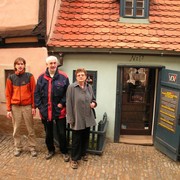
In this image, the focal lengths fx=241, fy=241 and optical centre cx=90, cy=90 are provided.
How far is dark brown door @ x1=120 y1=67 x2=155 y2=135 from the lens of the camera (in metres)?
6.72

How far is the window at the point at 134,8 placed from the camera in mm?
6424

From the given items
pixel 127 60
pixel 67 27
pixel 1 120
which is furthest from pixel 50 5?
pixel 1 120

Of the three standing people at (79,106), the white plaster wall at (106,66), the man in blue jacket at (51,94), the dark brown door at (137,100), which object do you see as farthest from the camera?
the dark brown door at (137,100)

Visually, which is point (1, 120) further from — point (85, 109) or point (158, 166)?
point (158, 166)

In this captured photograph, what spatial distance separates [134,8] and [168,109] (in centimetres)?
282

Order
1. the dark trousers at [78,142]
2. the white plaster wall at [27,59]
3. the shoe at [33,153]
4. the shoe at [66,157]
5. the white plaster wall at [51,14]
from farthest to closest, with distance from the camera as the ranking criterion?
1. the white plaster wall at [27,59]
2. the white plaster wall at [51,14]
3. the shoe at [33,153]
4. the shoe at [66,157]
5. the dark trousers at [78,142]

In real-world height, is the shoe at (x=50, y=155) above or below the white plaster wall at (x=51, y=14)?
below

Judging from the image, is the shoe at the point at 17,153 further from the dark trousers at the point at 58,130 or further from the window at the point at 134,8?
the window at the point at 134,8

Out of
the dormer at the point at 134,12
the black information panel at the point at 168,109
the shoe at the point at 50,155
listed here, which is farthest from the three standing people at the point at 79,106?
the dormer at the point at 134,12

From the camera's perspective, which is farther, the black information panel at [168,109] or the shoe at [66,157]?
the black information panel at [168,109]

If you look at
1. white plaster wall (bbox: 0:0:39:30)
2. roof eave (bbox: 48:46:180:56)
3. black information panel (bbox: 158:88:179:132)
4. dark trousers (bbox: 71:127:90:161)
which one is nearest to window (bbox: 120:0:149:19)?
roof eave (bbox: 48:46:180:56)

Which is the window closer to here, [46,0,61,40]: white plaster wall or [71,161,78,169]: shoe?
[46,0,61,40]: white plaster wall

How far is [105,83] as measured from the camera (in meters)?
6.32

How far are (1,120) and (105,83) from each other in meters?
3.00
